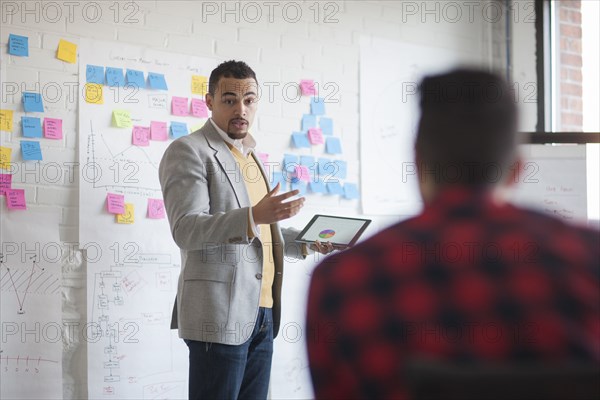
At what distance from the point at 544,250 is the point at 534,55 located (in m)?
3.15

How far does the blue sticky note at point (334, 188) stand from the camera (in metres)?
3.27

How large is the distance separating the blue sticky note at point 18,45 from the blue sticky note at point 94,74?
0.71 feet

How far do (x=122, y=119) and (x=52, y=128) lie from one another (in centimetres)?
26

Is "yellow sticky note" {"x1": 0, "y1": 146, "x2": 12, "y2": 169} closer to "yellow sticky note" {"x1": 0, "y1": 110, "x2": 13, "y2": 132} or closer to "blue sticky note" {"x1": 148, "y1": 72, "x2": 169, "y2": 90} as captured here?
"yellow sticky note" {"x1": 0, "y1": 110, "x2": 13, "y2": 132}

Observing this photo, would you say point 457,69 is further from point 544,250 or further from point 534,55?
point 534,55

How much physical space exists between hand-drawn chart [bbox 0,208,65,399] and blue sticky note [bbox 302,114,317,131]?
1145mm

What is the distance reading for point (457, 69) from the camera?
101 cm

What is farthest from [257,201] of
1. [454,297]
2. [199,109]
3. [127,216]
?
[454,297]

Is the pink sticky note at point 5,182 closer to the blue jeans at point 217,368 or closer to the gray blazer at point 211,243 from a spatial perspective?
the gray blazer at point 211,243

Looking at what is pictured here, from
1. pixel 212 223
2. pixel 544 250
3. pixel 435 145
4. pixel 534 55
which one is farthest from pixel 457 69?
pixel 534 55

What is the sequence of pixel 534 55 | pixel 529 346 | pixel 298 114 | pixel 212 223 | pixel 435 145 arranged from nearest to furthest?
pixel 529 346 < pixel 435 145 < pixel 212 223 < pixel 298 114 < pixel 534 55

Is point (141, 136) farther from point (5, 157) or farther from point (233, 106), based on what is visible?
point (233, 106)

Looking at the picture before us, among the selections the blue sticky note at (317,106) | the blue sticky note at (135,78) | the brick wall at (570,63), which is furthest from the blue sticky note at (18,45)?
the brick wall at (570,63)

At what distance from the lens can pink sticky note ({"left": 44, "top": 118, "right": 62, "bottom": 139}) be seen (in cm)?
262
